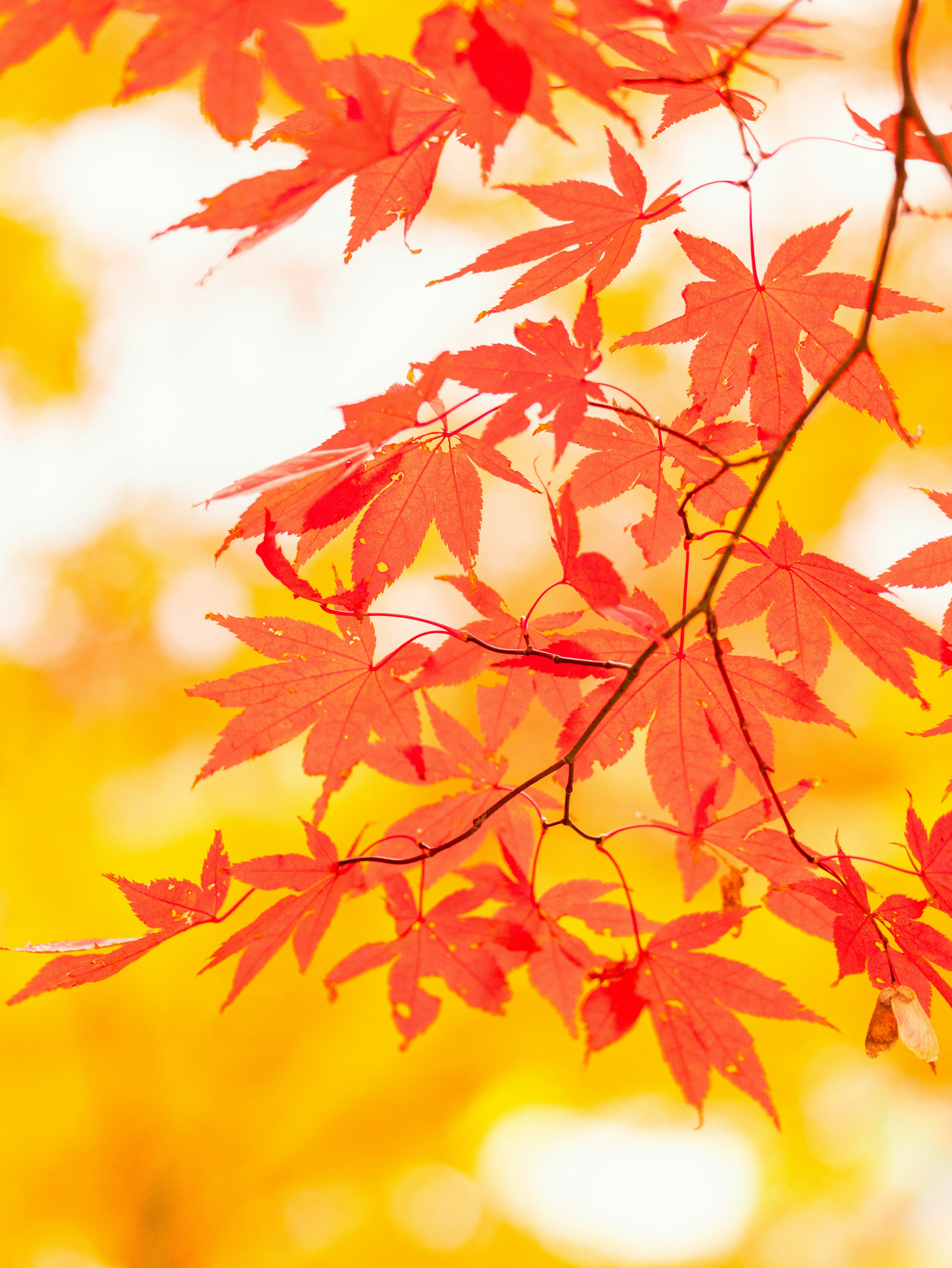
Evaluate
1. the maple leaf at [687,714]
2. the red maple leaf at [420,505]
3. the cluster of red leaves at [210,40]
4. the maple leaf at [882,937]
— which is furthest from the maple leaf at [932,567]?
the cluster of red leaves at [210,40]

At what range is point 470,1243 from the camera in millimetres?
2881

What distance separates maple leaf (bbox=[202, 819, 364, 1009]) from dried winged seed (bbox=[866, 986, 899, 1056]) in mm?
423

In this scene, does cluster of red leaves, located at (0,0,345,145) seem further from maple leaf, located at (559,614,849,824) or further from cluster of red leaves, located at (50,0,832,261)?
maple leaf, located at (559,614,849,824)

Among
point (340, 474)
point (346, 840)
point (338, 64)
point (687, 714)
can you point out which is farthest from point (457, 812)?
point (346, 840)

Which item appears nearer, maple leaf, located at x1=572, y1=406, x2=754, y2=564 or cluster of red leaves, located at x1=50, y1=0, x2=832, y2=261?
cluster of red leaves, located at x1=50, y1=0, x2=832, y2=261

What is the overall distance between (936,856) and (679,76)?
0.67m

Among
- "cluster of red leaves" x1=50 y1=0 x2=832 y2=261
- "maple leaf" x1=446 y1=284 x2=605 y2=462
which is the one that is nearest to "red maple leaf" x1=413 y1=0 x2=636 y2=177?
"cluster of red leaves" x1=50 y1=0 x2=832 y2=261

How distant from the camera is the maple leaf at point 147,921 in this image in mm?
651

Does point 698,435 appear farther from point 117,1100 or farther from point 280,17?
point 117,1100

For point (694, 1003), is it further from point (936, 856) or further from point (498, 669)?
point (498, 669)

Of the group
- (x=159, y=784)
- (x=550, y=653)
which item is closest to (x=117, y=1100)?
(x=159, y=784)

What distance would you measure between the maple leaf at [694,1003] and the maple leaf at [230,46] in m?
0.68

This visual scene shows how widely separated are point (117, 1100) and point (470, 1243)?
4.26ft

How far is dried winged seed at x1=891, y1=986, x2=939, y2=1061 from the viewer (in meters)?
0.66
